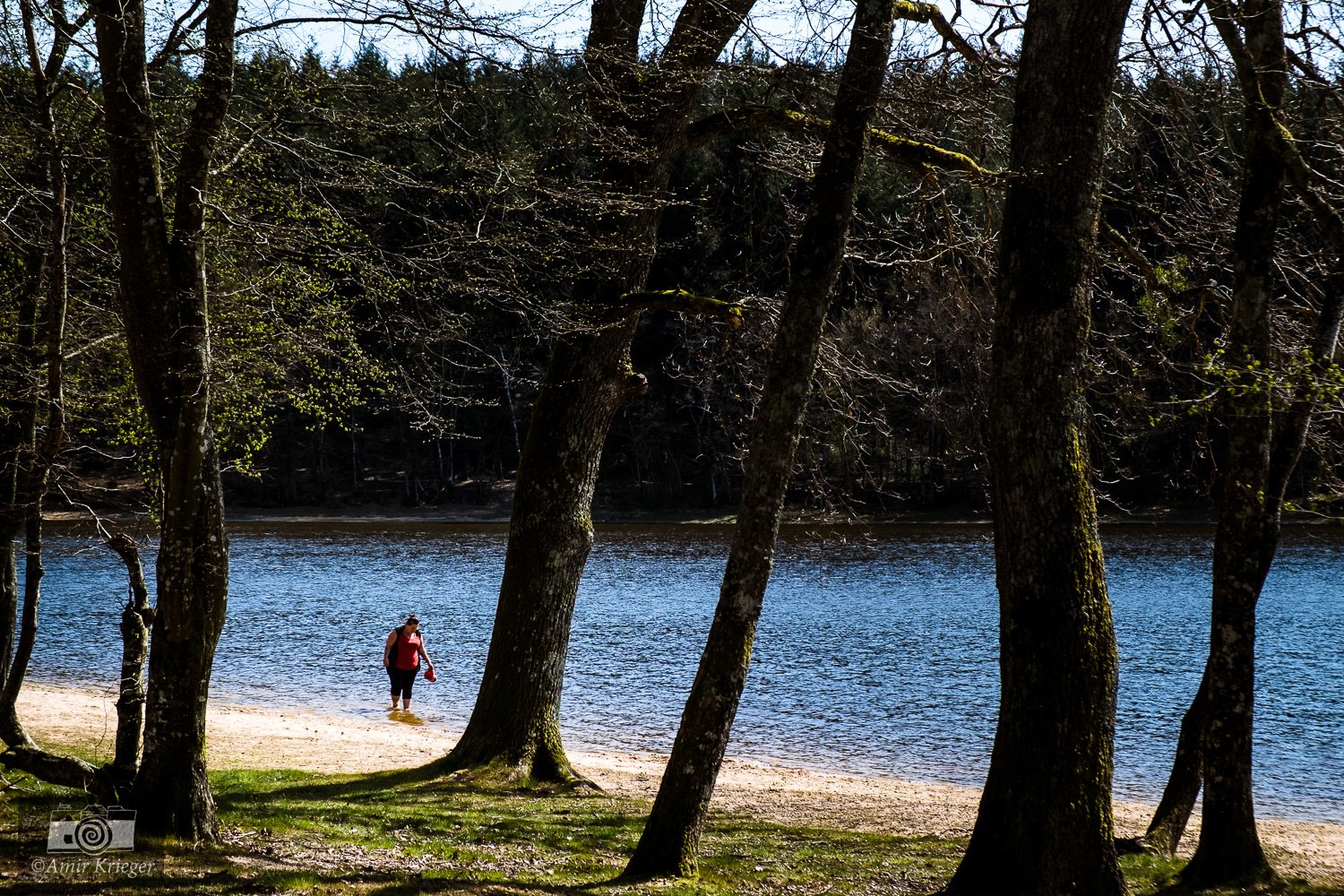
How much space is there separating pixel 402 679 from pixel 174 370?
13.4 m

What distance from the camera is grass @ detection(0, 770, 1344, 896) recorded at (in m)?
6.34

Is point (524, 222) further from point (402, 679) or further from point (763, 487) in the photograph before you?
point (402, 679)

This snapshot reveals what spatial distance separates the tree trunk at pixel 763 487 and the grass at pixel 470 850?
15.3 inches

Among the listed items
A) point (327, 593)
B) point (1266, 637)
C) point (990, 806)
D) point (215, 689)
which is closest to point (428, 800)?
point (990, 806)

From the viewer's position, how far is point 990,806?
257 inches

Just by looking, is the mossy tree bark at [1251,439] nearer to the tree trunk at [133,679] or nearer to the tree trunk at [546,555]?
the tree trunk at [546,555]

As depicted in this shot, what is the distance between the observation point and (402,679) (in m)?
18.9

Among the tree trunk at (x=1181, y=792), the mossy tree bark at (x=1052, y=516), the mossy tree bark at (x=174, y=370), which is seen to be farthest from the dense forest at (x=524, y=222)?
the tree trunk at (x=1181, y=792)

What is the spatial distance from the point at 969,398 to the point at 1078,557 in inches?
229

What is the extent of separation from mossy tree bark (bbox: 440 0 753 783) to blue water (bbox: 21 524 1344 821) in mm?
2562

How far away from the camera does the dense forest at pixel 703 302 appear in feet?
21.0

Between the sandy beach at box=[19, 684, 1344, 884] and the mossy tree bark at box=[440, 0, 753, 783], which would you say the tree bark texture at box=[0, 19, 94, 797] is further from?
the mossy tree bark at box=[440, 0, 753, 783]

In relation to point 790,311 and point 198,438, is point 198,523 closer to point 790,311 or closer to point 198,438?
point 198,438

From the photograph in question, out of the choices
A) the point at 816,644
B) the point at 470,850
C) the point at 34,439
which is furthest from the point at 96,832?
the point at 816,644
